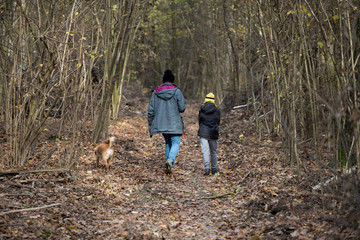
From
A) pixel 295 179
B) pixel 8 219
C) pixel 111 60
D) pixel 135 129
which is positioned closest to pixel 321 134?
pixel 295 179

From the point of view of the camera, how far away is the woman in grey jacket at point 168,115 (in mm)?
8672

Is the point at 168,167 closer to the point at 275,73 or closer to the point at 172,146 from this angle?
the point at 172,146

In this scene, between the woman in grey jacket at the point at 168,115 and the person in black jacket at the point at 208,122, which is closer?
the woman in grey jacket at the point at 168,115

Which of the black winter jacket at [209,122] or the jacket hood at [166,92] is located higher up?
the jacket hood at [166,92]

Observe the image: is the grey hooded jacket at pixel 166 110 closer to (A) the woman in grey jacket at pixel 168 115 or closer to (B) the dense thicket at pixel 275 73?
(A) the woman in grey jacket at pixel 168 115

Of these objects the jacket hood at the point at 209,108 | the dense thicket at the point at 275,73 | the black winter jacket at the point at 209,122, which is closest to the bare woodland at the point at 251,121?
the dense thicket at the point at 275,73

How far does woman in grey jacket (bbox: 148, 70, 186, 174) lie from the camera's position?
28.5 feet

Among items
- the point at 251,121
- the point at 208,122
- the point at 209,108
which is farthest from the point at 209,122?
the point at 251,121

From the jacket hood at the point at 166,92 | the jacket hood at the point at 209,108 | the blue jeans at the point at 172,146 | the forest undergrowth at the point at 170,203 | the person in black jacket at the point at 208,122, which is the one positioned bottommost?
the forest undergrowth at the point at 170,203

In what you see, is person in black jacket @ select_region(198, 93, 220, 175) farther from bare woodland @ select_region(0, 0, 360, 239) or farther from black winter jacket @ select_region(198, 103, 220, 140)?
bare woodland @ select_region(0, 0, 360, 239)

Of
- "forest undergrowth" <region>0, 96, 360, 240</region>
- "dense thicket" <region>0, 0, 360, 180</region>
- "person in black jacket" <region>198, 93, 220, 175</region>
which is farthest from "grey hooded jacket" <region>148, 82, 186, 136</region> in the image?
"dense thicket" <region>0, 0, 360, 180</region>

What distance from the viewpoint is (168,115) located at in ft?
28.7

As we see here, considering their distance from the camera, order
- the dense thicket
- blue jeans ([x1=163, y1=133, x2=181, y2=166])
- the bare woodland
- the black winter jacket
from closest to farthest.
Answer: the bare woodland
the dense thicket
blue jeans ([x1=163, y1=133, x2=181, y2=166])
the black winter jacket

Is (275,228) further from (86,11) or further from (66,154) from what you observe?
(86,11)
